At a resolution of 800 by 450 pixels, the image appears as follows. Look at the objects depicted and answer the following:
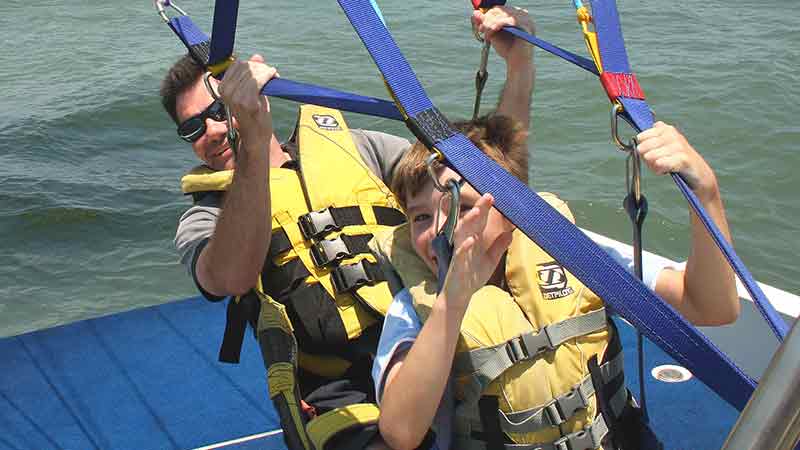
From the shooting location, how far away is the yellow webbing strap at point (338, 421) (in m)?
1.93

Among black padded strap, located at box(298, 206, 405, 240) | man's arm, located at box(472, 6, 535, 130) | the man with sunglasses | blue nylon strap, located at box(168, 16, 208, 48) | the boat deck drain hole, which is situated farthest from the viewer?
the boat deck drain hole

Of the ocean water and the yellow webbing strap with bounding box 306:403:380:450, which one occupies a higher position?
the yellow webbing strap with bounding box 306:403:380:450

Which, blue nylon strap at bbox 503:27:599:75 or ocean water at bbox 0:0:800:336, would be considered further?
ocean water at bbox 0:0:800:336

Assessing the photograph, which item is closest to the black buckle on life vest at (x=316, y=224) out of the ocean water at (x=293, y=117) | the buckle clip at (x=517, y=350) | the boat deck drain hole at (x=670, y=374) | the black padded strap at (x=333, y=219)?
the black padded strap at (x=333, y=219)

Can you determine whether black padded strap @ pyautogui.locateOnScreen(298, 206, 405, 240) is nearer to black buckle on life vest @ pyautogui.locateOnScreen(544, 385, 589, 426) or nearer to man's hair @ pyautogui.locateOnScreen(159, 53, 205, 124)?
man's hair @ pyautogui.locateOnScreen(159, 53, 205, 124)

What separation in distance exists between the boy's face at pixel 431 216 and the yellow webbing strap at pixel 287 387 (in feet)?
1.48

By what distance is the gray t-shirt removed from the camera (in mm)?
2354

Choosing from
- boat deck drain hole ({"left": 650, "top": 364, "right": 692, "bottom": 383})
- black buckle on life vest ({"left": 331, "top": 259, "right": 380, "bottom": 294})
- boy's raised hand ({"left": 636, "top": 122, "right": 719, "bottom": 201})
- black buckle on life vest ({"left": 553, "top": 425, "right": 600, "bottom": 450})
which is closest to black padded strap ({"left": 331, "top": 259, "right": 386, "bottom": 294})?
black buckle on life vest ({"left": 331, "top": 259, "right": 380, "bottom": 294})

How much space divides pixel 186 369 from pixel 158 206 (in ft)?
9.66

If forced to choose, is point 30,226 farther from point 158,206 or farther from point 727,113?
point 727,113

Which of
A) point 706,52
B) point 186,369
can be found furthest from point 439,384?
point 706,52

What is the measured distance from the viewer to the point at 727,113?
712 centimetres

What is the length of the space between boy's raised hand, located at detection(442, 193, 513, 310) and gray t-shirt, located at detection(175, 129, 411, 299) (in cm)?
90

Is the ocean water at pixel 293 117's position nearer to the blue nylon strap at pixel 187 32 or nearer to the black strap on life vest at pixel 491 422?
the blue nylon strap at pixel 187 32
